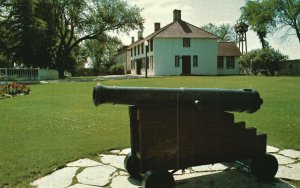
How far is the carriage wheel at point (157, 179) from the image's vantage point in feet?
12.3

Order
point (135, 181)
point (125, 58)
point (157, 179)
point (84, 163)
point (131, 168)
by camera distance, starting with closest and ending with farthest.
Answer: point (157, 179), point (135, 181), point (131, 168), point (84, 163), point (125, 58)

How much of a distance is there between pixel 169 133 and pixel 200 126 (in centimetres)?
40

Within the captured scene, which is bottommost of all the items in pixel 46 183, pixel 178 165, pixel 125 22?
pixel 46 183

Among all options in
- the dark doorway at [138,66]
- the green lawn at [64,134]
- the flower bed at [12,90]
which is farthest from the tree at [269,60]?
the green lawn at [64,134]

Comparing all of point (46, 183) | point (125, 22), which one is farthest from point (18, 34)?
point (46, 183)

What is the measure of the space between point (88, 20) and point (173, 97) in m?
44.4

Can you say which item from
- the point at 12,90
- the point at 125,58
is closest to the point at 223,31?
the point at 125,58

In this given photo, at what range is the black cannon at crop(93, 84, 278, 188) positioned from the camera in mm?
3783

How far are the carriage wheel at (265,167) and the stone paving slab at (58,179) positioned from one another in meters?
2.39

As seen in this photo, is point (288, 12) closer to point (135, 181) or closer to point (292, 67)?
point (292, 67)

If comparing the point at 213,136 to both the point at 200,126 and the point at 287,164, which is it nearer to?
the point at 200,126

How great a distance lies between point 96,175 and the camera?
4715 millimetres

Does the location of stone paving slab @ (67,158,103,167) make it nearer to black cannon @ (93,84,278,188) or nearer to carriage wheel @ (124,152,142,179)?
carriage wheel @ (124,152,142,179)

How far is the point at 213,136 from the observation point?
4133 mm
